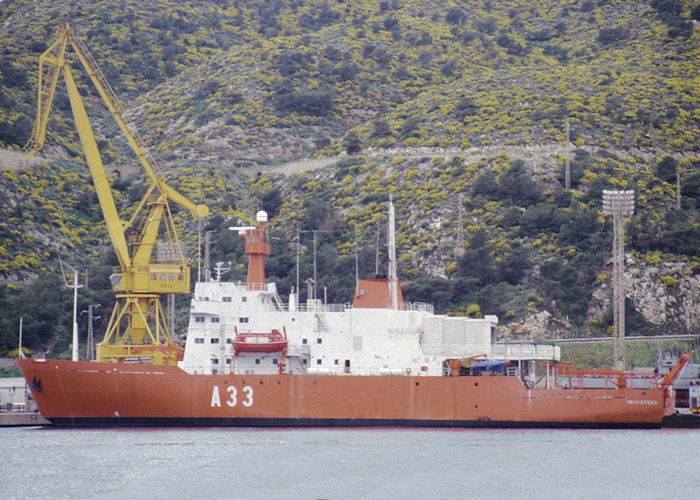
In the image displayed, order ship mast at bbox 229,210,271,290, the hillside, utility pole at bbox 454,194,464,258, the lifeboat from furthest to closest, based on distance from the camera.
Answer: utility pole at bbox 454,194,464,258
the hillside
ship mast at bbox 229,210,271,290
the lifeboat

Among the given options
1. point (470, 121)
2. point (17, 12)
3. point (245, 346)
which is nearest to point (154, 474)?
point (245, 346)

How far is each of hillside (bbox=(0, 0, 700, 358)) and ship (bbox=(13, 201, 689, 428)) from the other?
20176 millimetres

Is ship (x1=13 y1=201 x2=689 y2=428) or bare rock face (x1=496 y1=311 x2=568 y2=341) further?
bare rock face (x1=496 y1=311 x2=568 y2=341)

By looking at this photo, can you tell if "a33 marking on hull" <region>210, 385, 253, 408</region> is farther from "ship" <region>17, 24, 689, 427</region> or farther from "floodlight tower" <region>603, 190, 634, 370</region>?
"floodlight tower" <region>603, 190, 634, 370</region>

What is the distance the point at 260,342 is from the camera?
42.5 meters

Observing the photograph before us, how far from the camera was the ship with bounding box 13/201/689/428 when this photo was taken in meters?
41.7

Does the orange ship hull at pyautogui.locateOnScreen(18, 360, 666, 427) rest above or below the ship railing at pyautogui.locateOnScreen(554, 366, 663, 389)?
below

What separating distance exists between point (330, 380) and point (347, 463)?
28.2ft

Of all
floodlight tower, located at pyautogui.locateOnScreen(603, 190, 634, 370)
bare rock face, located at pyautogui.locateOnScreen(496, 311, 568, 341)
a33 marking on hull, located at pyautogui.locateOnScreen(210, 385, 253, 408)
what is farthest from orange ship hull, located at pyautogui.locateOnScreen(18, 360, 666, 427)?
bare rock face, located at pyautogui.locateOnScreen(496, 311, 568, 341)

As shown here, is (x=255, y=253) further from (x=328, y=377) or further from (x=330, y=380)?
(x=330, y=380)

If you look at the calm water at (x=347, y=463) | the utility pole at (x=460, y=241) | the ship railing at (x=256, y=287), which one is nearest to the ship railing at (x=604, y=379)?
the calm water at (x=347, y=463)

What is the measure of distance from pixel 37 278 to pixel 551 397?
41854mm

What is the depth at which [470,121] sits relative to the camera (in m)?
91.0

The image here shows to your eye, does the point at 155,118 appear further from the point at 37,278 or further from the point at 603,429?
the point at 603,429
